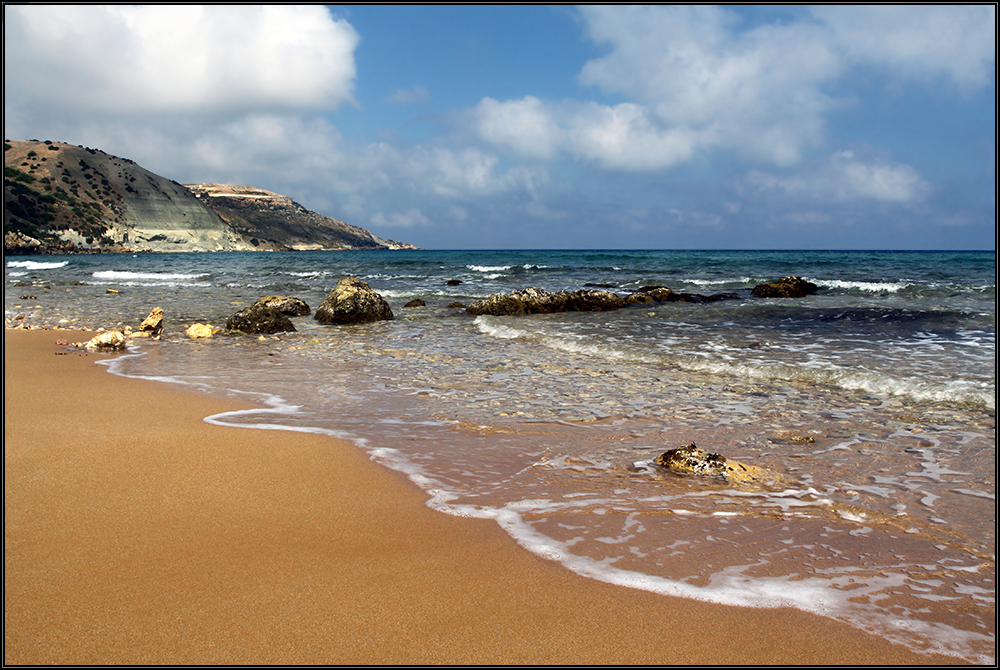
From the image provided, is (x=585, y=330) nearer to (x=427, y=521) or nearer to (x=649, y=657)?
(x=427, y=521)

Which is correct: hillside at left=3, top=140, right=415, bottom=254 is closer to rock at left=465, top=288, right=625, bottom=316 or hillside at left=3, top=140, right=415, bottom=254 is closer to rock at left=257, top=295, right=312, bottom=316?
rock at left=257, top=295, right=312, bottom=316

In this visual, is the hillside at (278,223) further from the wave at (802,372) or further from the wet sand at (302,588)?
the wet sand at (302,588)

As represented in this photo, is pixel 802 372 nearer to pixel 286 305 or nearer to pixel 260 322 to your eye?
pixel 260 322

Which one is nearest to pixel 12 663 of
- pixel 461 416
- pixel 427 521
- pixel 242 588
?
pixel 242 588

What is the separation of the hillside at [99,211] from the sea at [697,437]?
83866mm

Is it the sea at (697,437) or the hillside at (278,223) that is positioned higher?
the hillside at (278,223)

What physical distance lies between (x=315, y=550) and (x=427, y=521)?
1.88ft

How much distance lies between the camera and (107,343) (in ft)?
26.8

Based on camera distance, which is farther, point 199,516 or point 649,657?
point 199,516

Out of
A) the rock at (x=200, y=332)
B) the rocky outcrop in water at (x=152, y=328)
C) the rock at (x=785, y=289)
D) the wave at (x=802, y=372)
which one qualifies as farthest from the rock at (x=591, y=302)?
the rocky outcrop in water at (x=152, y=328)

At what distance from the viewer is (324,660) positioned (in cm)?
176

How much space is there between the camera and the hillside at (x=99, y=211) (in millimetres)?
77250

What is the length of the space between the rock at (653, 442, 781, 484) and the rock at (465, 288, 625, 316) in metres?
9.36

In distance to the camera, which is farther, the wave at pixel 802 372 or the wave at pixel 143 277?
the wave at pixel 143 277
